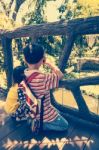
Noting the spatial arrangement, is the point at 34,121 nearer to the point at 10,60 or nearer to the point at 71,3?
the point at 10,60

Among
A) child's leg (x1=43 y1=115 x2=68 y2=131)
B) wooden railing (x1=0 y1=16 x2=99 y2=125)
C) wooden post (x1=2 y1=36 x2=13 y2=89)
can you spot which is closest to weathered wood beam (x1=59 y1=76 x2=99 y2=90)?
wooden railing (x1=0 y1=16 x2=99 y2=125)

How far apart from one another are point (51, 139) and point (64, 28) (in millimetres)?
1405

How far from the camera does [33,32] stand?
382 centimetres

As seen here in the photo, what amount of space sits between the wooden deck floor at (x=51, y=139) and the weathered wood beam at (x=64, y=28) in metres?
1.27

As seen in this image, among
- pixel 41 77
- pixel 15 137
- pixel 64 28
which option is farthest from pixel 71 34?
pixel 15 137

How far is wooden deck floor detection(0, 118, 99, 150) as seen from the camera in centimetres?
303

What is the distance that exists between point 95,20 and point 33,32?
1.18 m

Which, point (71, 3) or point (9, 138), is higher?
point (71, 3)

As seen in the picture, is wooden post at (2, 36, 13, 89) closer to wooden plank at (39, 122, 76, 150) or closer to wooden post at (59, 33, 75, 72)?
wooden post at (59, 33, 75, 72)

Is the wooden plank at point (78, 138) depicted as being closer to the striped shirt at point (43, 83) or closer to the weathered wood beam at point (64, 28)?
the striped shirt at point (43, 83)

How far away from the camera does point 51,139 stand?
3193 millimetres

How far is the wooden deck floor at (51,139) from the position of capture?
303 centimetres

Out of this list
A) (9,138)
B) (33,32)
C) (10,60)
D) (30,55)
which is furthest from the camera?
(10,60)

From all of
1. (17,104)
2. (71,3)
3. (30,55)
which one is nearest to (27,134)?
(17,104)
